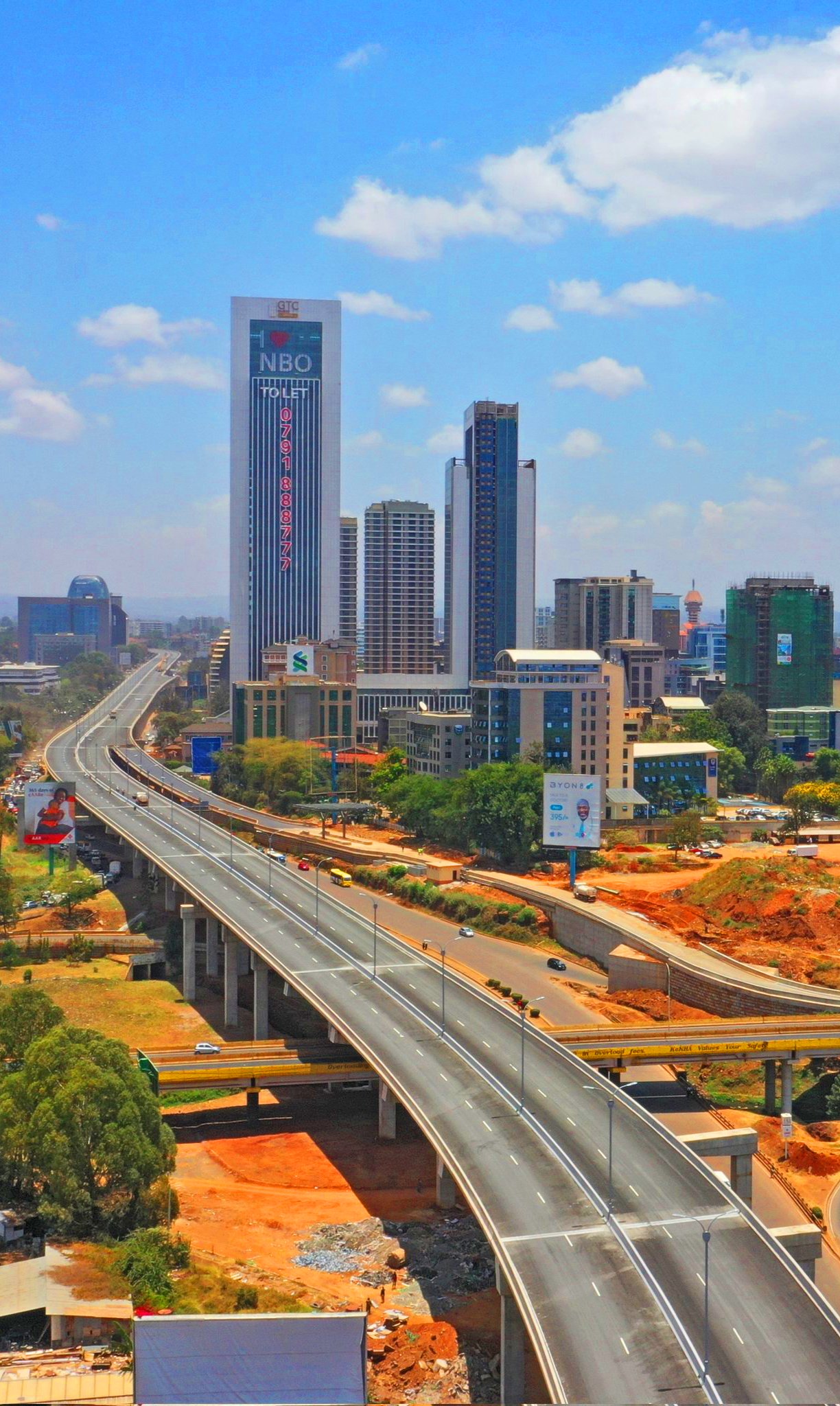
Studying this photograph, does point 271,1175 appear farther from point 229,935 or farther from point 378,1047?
point 229,935

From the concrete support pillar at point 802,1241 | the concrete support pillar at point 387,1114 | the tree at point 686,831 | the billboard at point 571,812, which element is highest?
the billboard at point 571,812

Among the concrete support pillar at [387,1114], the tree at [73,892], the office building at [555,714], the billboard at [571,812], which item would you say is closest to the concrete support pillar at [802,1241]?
the concrete support pillar at [387,1114]

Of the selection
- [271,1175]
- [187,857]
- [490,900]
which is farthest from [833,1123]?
[187,857]

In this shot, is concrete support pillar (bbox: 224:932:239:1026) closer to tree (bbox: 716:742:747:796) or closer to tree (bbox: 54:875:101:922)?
tree (bbox: 54:875:101:922)

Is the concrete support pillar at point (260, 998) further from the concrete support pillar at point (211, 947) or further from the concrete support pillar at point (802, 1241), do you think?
the concrete support pillar at point (802, 1241)

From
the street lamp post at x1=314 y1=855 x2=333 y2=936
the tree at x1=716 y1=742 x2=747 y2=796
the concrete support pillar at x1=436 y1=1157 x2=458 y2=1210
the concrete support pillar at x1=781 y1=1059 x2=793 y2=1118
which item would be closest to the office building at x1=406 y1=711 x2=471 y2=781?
the street lamp post at x1=314 y1=855 x2=333 y2=936

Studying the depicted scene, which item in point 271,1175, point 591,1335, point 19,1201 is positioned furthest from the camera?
point 271,1175

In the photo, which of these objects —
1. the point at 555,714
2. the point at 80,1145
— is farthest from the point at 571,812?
the point at 80,1145
